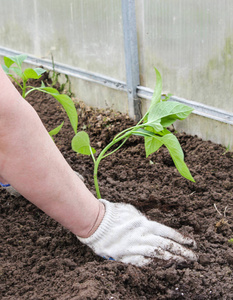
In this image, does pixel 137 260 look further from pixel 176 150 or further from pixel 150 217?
pixel 176 150

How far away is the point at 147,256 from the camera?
1.25 meters

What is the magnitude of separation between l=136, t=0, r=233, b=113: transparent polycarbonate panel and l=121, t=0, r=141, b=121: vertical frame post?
31 millimetres

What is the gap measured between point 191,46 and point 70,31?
3.21 ft

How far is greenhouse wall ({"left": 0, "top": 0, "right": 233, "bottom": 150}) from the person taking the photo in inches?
71.1

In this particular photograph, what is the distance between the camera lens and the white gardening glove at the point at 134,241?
4.09 ft

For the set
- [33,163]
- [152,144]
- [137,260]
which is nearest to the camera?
[33,163]

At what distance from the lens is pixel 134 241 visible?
127 centimetres

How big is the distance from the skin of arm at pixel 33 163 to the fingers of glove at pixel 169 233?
255 mm

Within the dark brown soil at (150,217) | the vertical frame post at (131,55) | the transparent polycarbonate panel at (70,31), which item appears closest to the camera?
the dark brown soil at (150,217)

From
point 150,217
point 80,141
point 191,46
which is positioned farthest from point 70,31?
point 150,217

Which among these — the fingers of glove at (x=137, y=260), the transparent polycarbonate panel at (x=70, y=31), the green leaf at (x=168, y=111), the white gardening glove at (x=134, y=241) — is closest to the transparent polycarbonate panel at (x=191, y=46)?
the transparent polycarbonate panel at (x=70, y=31)

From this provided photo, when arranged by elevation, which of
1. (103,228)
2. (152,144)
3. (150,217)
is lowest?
(150,217)

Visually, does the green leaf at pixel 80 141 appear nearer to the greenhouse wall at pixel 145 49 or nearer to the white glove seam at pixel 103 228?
the white glove seam at pixel 103 228

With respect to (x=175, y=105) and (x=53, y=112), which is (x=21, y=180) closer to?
(x=175, y=105)
